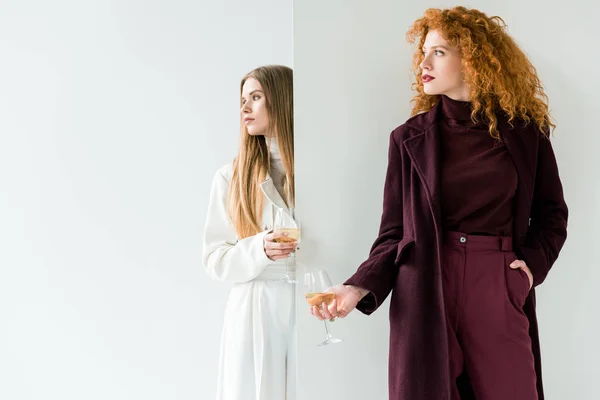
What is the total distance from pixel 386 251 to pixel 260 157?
65cm

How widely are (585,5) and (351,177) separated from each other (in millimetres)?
1034

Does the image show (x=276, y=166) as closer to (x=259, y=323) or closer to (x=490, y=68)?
(x=259, y=323)

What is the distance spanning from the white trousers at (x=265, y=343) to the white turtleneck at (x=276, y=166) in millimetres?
291

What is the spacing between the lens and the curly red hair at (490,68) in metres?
2.20

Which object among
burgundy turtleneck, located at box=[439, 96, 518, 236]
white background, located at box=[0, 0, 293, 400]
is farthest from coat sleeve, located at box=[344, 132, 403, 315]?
white background, located at box=[0, 0, 293, 400]

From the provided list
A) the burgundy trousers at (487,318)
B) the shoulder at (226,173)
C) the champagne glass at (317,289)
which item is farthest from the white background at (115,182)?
the burgundy trousers at (487,318)

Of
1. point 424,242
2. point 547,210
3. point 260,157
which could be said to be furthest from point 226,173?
point 547,210

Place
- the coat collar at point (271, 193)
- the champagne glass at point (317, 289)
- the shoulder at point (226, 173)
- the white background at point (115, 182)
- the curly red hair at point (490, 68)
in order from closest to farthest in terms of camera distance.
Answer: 1. the champagne glass at point (317, 289)
2. the curly red hair at point (490, 68)
3. the coat collar at point (271, 193)
4. the shoulder at point (226, 173)
5. the white background at point (115, 182)

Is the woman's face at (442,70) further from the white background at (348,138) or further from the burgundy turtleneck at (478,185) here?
the white background at (348,138)

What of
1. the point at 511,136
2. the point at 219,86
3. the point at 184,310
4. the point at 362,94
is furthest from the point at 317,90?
the point at 184,310

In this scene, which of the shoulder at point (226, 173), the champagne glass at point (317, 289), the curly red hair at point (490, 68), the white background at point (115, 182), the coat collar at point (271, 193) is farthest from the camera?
the white background at point (115, 182)

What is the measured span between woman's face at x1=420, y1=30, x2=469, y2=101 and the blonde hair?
56cm

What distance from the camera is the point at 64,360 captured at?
12.1 feet

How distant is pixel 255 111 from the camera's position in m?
2.62
